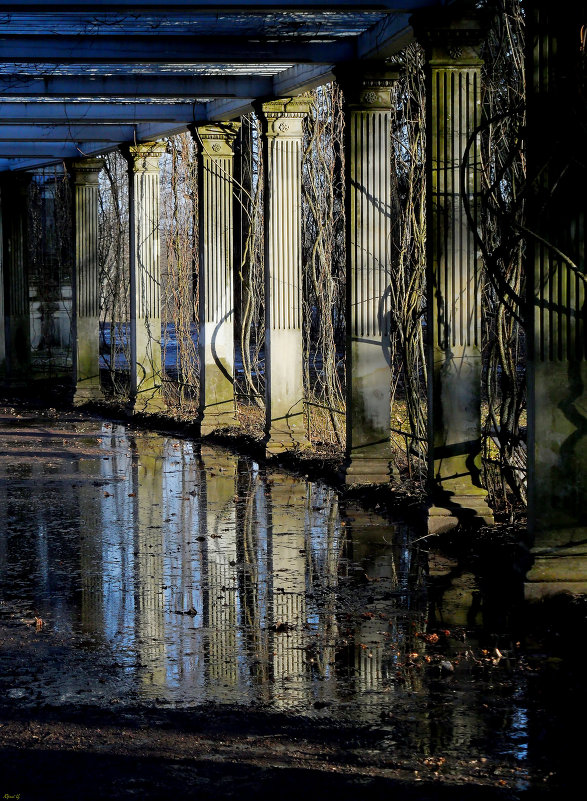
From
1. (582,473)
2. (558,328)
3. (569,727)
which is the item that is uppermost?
(558,328)

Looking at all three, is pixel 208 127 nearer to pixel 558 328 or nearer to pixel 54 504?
pixel 54 504

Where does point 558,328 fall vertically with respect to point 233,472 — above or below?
above

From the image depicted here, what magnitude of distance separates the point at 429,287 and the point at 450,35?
6.73ft

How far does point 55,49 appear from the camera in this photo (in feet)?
40.5

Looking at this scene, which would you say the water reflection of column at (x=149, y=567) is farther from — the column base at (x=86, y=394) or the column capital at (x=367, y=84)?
the column base at (x=86, y=394)

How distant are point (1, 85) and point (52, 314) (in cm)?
1496

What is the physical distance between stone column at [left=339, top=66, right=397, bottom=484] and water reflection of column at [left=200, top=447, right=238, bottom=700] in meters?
1.55

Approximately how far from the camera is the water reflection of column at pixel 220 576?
6625 mm

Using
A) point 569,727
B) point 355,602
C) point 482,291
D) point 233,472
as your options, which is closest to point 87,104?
point 233,472

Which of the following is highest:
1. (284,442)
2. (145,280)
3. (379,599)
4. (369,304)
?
(145,280)

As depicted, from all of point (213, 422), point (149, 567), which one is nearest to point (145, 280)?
point (213, 422)

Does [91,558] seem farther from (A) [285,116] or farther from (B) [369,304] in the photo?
(A) [285,116]

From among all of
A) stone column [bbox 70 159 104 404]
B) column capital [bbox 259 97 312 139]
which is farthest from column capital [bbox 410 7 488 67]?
stone column [bbox 70 159 104 404]

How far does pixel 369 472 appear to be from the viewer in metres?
12.7
